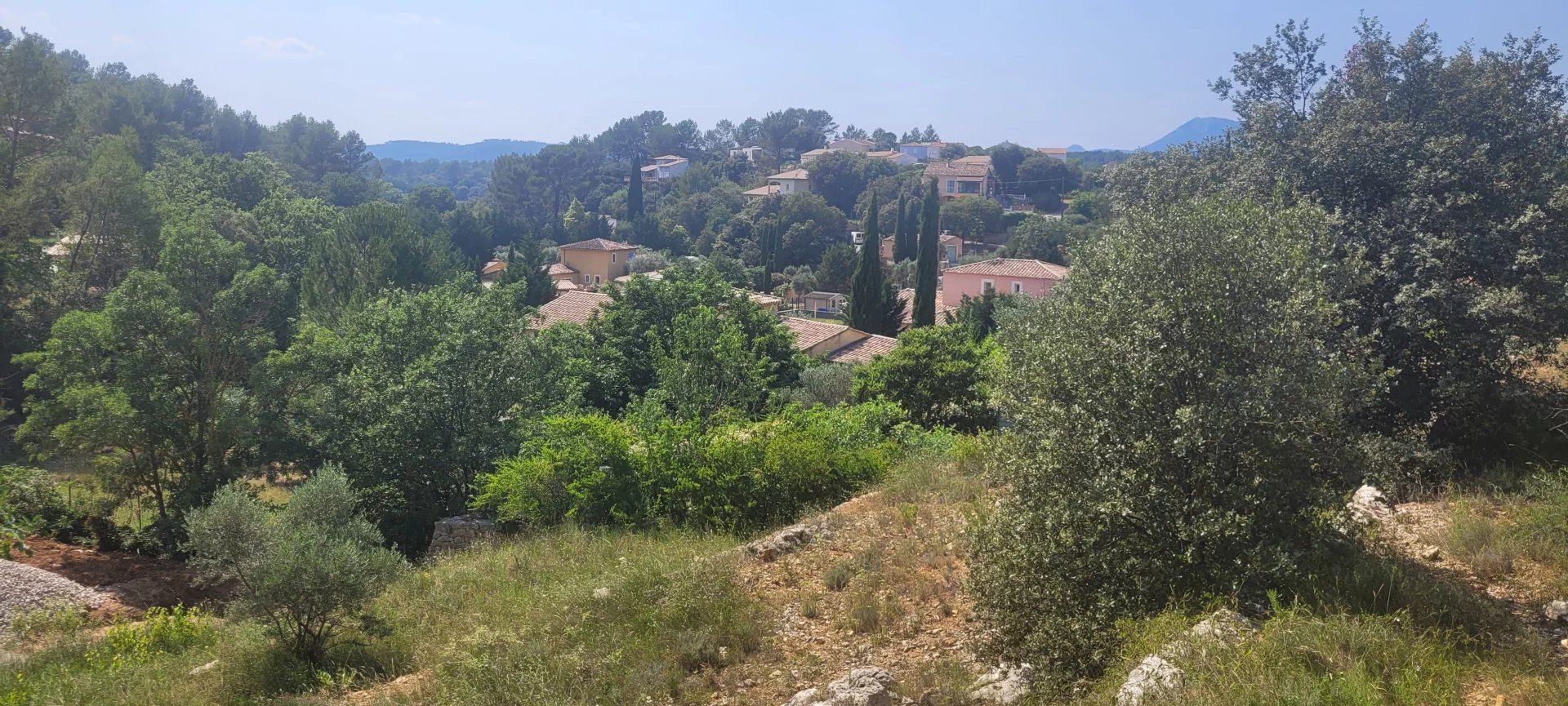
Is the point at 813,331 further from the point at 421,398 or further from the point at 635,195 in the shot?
the point at 635,195

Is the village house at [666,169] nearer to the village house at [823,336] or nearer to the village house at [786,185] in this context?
the village house at [786,185]

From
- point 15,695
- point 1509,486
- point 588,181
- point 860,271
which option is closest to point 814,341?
point 860,271

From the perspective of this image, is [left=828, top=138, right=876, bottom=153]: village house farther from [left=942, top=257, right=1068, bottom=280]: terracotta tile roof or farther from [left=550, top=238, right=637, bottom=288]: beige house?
[left=942, top=257, right=1068, bottom=280]: terracotta tile roof

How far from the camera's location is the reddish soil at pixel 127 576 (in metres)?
14.2

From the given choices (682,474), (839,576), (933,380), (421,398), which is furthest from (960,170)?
(839,576)

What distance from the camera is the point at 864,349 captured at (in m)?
35.6

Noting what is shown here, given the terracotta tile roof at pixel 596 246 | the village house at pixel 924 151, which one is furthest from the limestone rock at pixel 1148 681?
the village house at pixel 924 151

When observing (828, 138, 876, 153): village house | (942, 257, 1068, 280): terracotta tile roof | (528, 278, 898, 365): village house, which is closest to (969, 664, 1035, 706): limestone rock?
(528, 278, 898, 365): village house

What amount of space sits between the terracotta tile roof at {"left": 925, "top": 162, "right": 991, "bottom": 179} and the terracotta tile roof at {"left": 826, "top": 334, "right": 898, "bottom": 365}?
5120cm

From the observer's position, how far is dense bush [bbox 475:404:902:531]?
1173 cm

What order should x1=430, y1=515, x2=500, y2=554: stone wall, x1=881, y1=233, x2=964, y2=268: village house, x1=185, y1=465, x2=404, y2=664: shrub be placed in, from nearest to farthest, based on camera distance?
x1=185, y1=465, x2=404, y2=664: shrub
x1=430, y1=515, x2=500, y2=554: stone wall
x1=881, y1=233, x2=964, y2=268: village house

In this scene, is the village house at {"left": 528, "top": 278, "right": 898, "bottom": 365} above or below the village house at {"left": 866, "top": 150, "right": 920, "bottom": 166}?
below

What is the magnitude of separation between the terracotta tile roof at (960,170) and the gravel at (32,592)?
77.8m

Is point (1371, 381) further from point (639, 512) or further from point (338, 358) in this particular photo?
point (338, 358)
